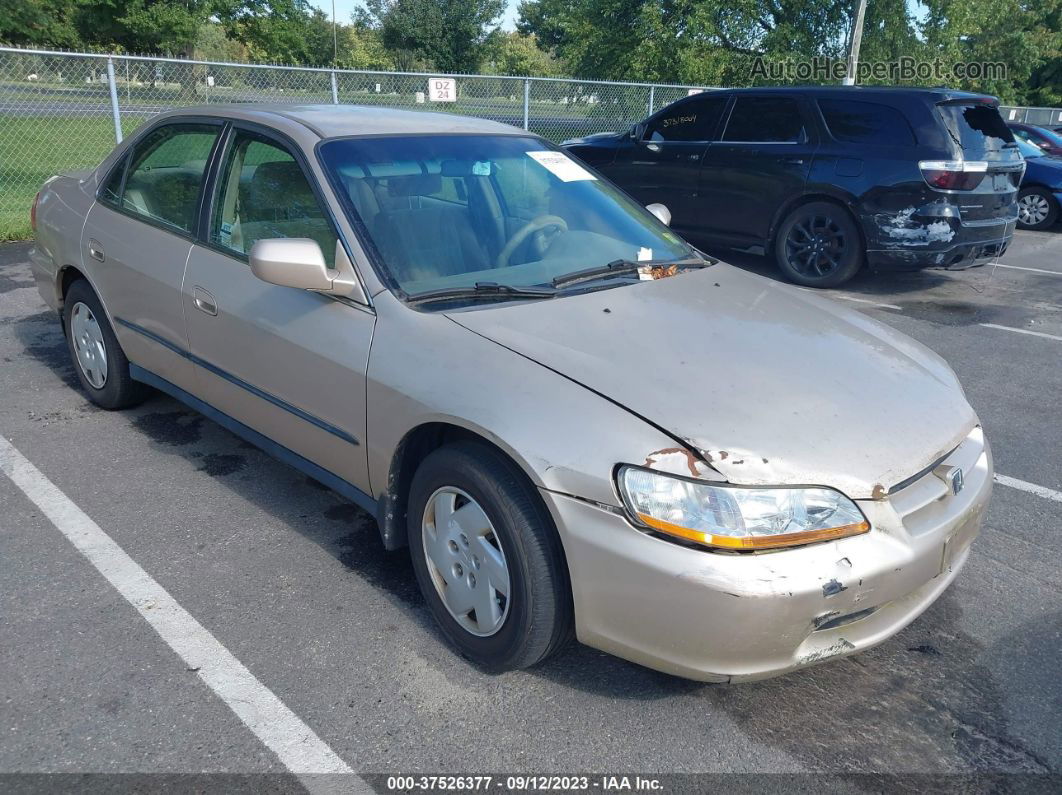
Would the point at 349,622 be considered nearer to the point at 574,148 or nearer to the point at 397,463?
the point at 397,463

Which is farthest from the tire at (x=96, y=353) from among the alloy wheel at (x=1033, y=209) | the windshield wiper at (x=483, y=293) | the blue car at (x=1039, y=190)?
the alloy wheel at (x=1033, y=209)

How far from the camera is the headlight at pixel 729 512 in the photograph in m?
2.24

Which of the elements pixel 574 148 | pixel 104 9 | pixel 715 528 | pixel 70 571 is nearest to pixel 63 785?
pixel 70 571

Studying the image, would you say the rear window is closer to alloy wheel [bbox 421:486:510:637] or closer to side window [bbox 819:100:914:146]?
side window [bbox 819:100:914:146]

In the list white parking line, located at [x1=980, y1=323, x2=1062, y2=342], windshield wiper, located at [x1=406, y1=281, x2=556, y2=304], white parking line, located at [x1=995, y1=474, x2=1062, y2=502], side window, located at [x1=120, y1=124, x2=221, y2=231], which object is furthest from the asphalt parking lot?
white parking line, located at [x1=980, y1=323, x2=1062, y2=342]

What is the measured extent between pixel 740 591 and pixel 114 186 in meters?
3.77

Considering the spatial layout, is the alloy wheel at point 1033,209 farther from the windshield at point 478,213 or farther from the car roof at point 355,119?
the car roof at point 355,119

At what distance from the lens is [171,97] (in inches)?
441

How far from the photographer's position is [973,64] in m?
29.7

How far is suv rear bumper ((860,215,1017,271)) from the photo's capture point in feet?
25.3

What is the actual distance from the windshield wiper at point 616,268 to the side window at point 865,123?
5055 millimetres

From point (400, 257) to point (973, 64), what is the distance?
107 feet
